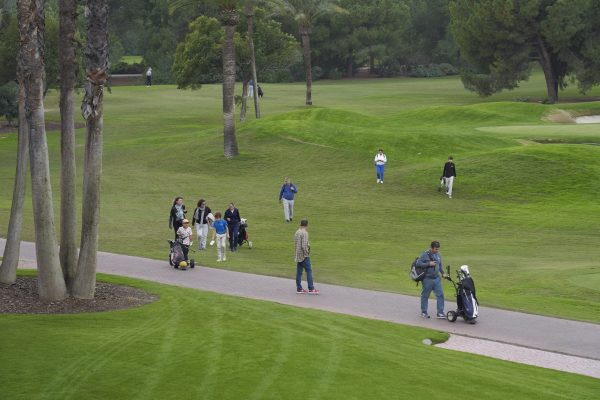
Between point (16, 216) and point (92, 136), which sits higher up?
point (92, 136)

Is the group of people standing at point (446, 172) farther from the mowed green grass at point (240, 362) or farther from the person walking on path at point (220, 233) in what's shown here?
the mowed green grass at point (240, 362)

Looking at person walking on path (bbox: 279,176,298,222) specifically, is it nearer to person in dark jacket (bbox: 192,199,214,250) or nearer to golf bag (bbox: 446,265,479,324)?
person in dark jacket (bbox: 192,199,214,250)

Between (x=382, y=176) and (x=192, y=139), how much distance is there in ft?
60.4

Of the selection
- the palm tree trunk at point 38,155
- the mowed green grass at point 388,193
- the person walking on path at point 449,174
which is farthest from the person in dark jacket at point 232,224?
the person walking on path at point 449,174

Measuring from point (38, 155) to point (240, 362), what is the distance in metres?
6.52

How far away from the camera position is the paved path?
17172 mm

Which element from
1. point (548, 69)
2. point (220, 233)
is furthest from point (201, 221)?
point (548, 69)

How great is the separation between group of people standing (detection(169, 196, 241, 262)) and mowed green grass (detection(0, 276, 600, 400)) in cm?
713

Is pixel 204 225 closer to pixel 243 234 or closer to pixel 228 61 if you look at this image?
pixel 243 234

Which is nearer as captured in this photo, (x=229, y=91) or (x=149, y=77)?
A: (x=229, y=91)

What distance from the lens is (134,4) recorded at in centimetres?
11688

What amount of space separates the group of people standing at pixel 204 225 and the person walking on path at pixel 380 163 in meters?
12.6

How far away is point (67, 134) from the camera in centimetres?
1919

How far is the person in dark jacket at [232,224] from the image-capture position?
95.1ft
